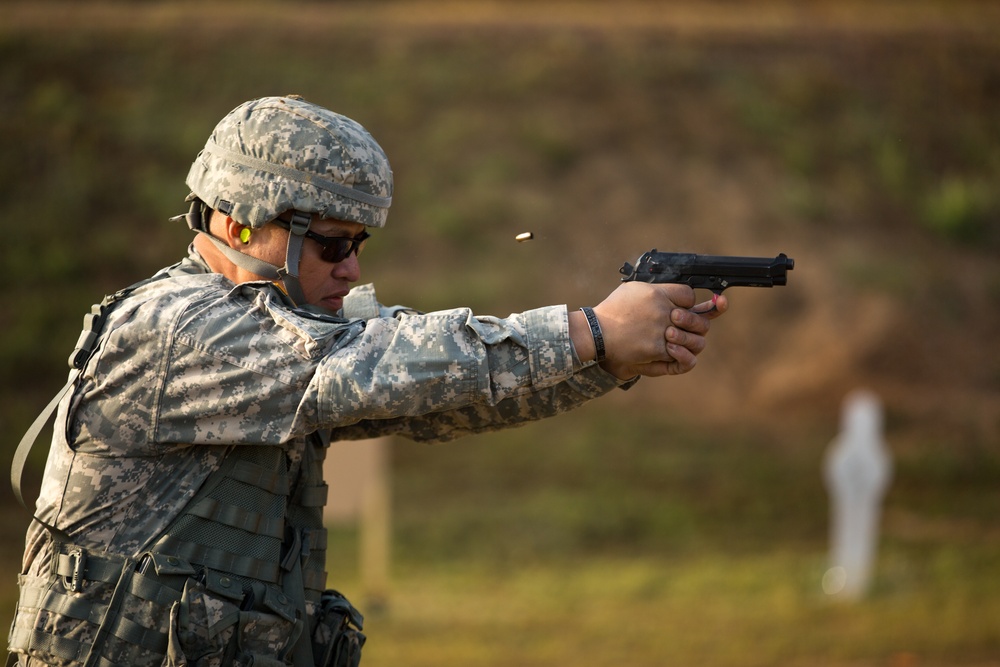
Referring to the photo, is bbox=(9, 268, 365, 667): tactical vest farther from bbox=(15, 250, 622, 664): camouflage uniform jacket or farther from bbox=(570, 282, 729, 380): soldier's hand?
bbox=(570, 282, 729, 380): soldier's hand

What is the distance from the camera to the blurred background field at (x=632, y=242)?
8.62 metres

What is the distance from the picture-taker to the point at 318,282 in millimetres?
2914

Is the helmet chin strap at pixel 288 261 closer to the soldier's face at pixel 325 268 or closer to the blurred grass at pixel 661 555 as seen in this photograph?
the soldier's face at pixel 325 268

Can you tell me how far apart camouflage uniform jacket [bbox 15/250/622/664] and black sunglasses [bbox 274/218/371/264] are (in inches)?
7.5

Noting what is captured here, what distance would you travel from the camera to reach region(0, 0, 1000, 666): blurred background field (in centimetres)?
862

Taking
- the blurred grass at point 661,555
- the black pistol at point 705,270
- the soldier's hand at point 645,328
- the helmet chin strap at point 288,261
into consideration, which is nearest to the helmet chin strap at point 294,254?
the helmet chin strap at point 288,261

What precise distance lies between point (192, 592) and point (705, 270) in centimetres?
147

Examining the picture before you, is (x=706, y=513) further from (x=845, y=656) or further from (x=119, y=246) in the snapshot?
(x=119, y=246)

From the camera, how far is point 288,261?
2811 millimetres

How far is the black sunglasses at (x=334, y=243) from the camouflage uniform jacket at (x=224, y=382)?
7.5 inches

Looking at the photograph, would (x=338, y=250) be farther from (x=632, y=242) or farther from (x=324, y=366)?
(x=632, y=242)

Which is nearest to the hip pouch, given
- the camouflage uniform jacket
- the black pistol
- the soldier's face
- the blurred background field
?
the camouflage uniform jacket

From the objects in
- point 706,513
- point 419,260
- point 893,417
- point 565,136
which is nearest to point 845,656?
point 706,513

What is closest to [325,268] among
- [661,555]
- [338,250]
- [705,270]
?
[338,250]
